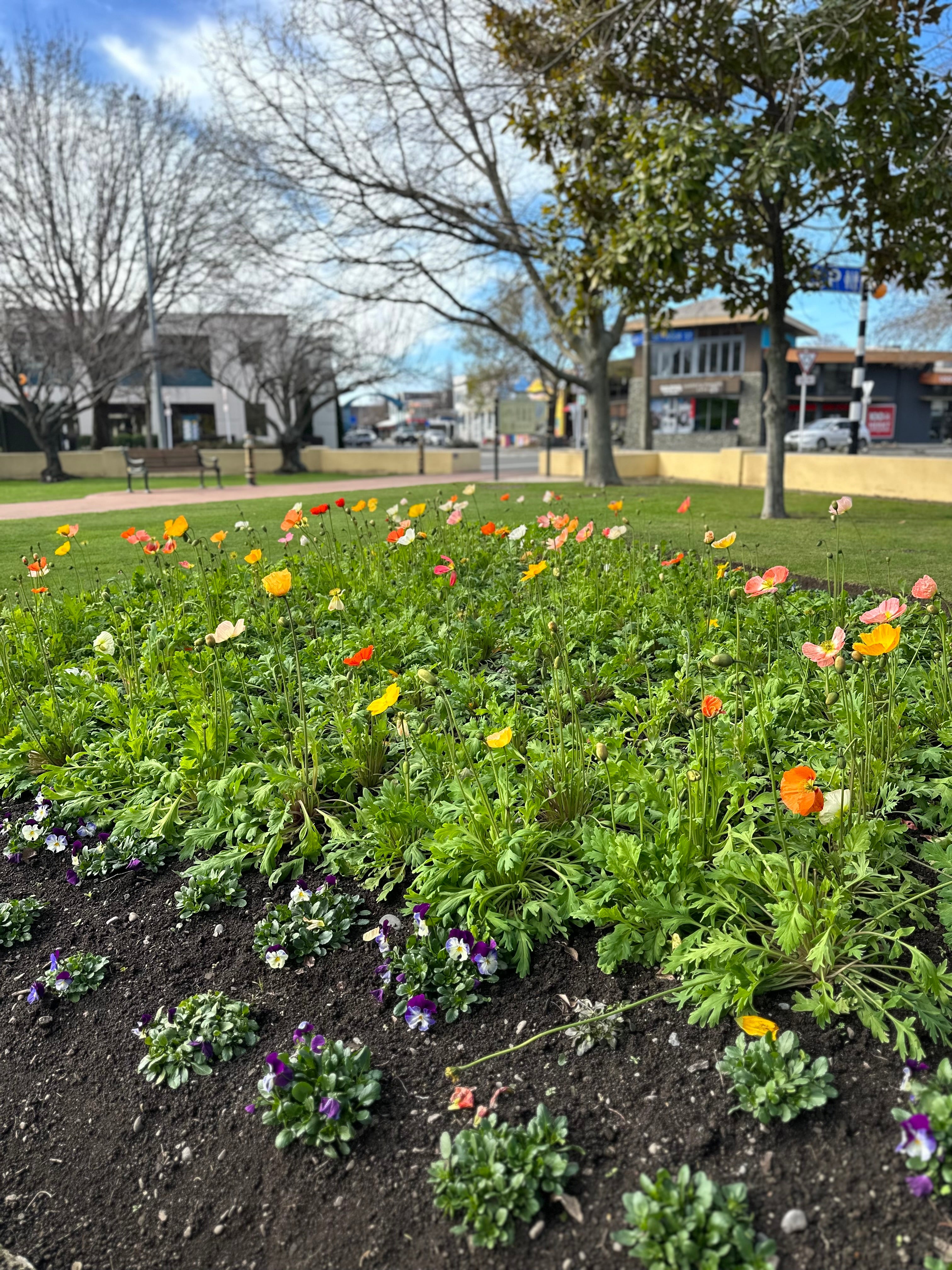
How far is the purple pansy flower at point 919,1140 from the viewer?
4.76 feet

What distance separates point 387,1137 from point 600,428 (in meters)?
16.1

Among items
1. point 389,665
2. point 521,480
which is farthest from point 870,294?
point 389,665

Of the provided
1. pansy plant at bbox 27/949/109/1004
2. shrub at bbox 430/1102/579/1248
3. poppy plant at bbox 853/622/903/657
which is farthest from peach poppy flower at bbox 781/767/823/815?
pansy plant at bbox 27/949/109/1004

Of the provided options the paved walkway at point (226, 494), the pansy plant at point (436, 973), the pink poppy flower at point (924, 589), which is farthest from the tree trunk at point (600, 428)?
the pansy plant at point (436, 973)

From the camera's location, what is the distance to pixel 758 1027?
1.74 metres

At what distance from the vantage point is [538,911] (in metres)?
2.24

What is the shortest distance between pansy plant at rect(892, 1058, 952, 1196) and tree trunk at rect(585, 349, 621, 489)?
15.0 meters

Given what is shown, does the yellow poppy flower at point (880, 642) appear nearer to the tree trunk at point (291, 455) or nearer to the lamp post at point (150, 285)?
the lamp post at point (150, 285)

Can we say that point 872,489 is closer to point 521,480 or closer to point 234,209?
point 521,480

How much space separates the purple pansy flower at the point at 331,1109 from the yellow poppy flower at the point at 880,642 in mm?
1449

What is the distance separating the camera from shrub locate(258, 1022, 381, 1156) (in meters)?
1.72

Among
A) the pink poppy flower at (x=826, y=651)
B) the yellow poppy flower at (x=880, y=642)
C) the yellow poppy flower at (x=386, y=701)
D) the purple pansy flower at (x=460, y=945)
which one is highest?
the yellow poppy flower at (x=880, y=642)

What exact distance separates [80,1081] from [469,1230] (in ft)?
3.20

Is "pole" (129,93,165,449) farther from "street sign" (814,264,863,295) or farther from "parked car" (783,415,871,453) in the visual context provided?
"parked car" (783,415,871,453)
